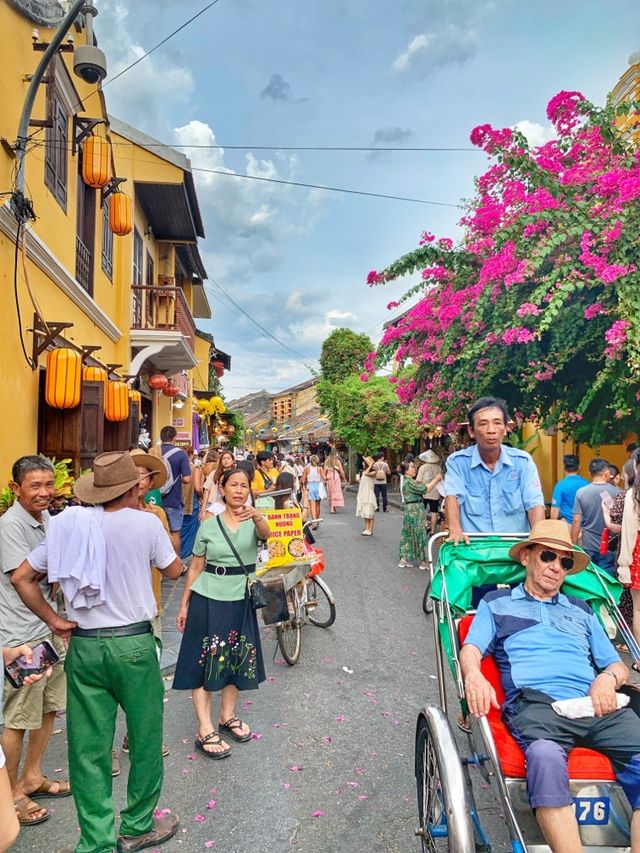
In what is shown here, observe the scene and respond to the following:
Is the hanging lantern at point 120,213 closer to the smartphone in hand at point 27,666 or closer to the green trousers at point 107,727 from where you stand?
the smartphone in hand at point 27,666

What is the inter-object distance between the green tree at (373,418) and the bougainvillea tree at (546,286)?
17270 mm

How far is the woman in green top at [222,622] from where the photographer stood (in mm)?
3914

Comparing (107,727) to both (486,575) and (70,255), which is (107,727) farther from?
(70,255)

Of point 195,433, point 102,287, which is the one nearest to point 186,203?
point 102,287

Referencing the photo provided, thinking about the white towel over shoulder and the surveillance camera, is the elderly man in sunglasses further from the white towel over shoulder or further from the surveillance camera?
the surveillance camera

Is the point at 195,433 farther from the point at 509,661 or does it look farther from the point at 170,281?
the point at 509,661

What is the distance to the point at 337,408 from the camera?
28.7m

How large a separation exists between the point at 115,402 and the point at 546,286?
19.6ft

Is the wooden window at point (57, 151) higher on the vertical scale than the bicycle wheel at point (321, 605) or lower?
higher

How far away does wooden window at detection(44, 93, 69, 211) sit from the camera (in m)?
7.71

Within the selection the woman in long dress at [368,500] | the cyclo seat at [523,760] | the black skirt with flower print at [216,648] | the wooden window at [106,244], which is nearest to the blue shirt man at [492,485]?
the cyclo seat at [523,760]

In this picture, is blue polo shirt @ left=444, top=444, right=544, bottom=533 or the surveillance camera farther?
the surveillance camera

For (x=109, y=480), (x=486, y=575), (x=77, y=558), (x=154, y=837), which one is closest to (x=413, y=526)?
(x=486, y=575)

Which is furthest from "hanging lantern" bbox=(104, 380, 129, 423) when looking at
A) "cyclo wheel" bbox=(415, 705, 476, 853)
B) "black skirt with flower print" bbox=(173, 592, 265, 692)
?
"cyclo wheel" bbox=(415, 705, 476, 853)
